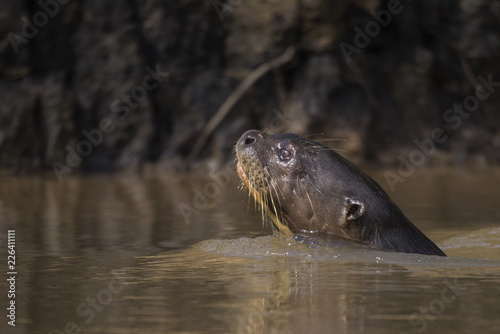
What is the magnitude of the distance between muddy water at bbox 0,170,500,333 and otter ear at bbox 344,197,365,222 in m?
0.27

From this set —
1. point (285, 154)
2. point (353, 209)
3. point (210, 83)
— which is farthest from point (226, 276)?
point (210, 83)

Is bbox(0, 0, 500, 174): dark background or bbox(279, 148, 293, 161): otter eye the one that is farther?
Result: bbox(0, 0, 500, 174): dark background

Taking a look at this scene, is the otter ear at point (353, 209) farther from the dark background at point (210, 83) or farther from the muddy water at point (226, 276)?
the dark background at point (210, 83)

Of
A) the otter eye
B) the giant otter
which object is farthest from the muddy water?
the otter eye

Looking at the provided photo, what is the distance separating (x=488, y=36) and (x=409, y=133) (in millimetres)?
1682

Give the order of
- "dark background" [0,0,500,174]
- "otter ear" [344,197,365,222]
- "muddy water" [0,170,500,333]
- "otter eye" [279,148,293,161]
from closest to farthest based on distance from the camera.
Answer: "muddy water" [0,170,500,333] → "otter ear" [344,197,365,222] → "otter eye" [279,148,293,161] → "dark background" [0,0,500,174]

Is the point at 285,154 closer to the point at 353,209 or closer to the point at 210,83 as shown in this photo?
the point at 353,209

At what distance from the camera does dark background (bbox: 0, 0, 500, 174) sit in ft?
34.0

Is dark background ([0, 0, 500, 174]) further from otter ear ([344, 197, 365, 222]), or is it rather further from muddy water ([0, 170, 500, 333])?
otter ear ([344, 197, 365, 222])

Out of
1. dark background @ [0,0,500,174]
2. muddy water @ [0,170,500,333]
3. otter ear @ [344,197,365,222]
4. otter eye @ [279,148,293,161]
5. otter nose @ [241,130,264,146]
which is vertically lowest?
muddy water @ [0,170,500,333]

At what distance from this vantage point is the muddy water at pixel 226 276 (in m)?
2.68

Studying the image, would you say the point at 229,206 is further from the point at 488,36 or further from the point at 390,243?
the point at 488,36

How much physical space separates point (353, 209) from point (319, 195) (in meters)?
0.20

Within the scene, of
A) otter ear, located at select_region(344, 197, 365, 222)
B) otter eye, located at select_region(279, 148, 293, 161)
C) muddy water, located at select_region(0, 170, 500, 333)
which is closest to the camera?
muddy water, located at select_region(0, 170, 500, 333)
